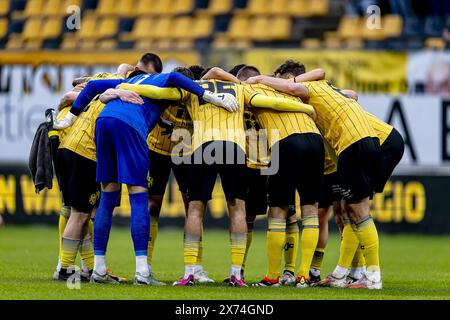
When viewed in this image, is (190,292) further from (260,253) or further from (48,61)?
(48,61)

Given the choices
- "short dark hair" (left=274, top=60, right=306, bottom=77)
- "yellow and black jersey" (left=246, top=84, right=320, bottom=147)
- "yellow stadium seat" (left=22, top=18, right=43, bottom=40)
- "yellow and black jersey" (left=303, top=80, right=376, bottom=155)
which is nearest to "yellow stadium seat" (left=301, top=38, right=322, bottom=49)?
"yellow stadium seat" (left=22, top=18, right=43, bottom=40)

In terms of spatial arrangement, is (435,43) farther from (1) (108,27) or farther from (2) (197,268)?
(2) (197,268)

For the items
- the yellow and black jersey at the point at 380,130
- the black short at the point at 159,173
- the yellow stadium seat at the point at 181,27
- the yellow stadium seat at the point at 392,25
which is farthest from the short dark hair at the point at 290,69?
the yellow stadium seat at the point at 181,27

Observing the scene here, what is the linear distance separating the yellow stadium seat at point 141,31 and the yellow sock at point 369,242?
517 inches

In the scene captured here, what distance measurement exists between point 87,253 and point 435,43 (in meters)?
11.3

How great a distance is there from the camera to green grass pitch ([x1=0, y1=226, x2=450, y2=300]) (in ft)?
30.9

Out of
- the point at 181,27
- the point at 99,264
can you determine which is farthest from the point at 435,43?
the point at 99,264

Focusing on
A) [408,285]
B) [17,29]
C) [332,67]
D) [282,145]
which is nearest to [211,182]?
[282,145]

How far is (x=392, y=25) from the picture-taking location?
21922mm

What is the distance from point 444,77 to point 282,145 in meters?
10.4

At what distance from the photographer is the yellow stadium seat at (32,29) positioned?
2345 cm

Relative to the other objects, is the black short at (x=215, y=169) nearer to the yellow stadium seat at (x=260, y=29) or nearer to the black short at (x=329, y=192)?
the black short at (x=329, y=192)

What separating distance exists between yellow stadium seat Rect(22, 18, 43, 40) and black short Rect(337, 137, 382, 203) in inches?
559

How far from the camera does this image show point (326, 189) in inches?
461
